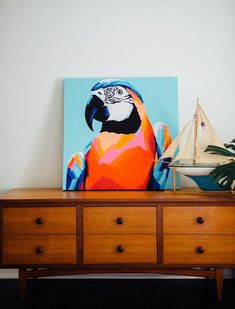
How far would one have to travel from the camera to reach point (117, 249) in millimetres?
2256

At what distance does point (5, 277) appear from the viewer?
2701mm

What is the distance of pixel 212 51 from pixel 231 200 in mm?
1182

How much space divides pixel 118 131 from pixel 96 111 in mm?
222

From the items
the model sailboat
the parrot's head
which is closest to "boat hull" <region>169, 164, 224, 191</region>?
the model sailboat

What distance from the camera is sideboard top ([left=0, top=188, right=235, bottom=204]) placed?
7.35 ft

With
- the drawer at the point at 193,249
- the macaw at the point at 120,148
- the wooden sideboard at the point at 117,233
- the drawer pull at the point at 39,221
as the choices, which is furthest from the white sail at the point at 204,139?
the drawer pull at the point at 39,221

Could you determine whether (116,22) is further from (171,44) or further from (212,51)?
(212,51)

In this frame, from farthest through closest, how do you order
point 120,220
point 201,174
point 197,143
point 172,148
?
1. point 197,143
2. point 172,148
3. point 201,174
4. point 120,220

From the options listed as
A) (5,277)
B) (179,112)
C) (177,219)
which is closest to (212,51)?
(179,112)

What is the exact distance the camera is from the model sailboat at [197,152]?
2398 mm

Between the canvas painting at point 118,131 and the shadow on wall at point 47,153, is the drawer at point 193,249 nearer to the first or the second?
the canvas painting at point 118,131

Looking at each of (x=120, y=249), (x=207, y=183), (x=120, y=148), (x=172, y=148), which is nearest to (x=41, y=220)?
(x=120, y=249)
